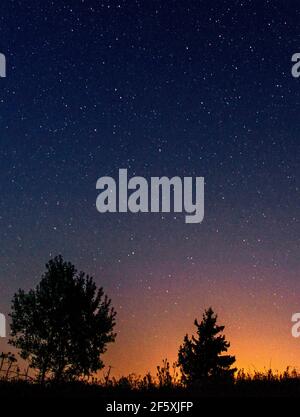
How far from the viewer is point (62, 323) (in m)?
47.4

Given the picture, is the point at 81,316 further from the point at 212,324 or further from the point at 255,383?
the point at 255,383

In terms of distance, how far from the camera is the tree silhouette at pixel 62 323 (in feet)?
153

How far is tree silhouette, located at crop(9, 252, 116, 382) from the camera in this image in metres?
46.6

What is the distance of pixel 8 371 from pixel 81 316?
1557 inches

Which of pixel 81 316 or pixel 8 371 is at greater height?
pixel 81 316

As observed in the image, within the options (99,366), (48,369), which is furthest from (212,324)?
(48,369)
